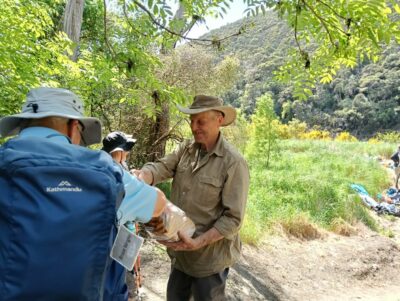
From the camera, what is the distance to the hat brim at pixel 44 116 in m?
1.30

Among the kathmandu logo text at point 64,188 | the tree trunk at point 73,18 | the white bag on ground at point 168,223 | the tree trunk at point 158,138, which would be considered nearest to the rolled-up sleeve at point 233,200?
the white bag on ground at point 168,223

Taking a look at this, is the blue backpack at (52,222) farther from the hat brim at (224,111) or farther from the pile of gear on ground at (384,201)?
the pile of gear on ground at (384,201)

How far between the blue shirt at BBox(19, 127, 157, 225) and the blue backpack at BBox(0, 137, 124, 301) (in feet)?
0.34

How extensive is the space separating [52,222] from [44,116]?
1.38 feet

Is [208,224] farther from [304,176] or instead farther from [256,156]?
[256,156]

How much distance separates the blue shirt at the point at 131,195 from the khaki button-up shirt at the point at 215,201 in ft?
3.37

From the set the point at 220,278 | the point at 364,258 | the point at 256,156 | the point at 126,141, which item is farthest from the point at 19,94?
the point at 256,156

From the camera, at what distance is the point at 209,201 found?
242cm

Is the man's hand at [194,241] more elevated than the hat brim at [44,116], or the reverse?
the hat brim at [44,116]

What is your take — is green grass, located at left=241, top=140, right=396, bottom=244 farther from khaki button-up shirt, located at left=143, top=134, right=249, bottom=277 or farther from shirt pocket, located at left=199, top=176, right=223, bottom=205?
shirt pocket, located at left=199, top=176, right=223, bottom=205

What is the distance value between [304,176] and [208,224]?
10.4 m

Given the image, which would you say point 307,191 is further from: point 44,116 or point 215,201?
point 44,116

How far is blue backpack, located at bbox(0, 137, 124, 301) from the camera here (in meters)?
1.03

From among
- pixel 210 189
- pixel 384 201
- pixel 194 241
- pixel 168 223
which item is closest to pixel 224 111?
pixel 210 189
